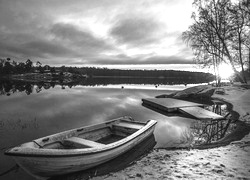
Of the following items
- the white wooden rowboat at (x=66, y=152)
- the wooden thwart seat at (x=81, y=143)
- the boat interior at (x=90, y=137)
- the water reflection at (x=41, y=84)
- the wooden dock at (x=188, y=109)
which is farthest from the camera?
the water reflection at (x=41, y=84)

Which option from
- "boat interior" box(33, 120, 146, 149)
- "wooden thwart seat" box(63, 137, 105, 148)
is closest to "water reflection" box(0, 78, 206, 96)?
"boat interior" box(33, 120, 146, 149)

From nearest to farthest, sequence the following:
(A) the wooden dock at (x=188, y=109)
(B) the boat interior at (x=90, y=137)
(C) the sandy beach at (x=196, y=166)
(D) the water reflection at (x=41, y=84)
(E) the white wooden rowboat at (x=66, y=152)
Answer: (C) the sandy beach at (x=196, y=166) → (E) the white wooden rowboat at (x=66, y=152) → (B) the boat interior at (x=90, y=137) → (A) the wooden dock at (x=188, y=109) → (D) the water reflection at (x=41, y=84)

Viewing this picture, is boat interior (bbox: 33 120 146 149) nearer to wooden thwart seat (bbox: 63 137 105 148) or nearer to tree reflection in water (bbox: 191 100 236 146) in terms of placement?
wooden thwart seat (bbox: 63 137 105 148)

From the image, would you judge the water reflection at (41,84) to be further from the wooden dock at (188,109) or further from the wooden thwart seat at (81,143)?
the wooden thwart seat at (81,143)

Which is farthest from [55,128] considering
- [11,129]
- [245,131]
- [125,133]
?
[245,131]

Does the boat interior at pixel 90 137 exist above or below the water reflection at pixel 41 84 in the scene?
below

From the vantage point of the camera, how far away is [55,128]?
11.7m

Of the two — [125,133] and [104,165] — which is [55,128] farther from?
[104,165]

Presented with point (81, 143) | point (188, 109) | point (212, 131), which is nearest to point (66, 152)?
point (81, 143)

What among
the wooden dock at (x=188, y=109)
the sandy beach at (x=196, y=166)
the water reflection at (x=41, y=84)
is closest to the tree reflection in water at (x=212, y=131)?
the wooden dock at (x=188, y=109)

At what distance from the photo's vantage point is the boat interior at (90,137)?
6359 millimetres

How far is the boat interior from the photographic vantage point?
6.36 meters

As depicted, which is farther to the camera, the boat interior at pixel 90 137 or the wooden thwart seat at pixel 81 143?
the boat interior at pixel 90 137

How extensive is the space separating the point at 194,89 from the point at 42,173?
25.9m
